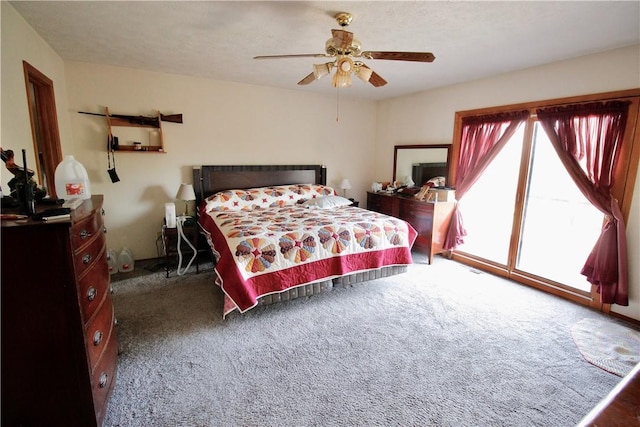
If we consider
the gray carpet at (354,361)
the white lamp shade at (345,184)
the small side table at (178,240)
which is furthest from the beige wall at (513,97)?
the small side table at (178,240)

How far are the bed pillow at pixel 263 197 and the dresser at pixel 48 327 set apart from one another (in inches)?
93.0

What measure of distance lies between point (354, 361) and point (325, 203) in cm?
228

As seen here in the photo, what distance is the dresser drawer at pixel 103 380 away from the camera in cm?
141

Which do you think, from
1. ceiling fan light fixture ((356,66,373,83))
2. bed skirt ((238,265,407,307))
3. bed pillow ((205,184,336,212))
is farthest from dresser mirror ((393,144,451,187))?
ceiling fan light fixture ((356,66,373,83))

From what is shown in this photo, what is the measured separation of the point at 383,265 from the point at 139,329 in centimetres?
229

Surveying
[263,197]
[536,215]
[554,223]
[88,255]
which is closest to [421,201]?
[536,215]

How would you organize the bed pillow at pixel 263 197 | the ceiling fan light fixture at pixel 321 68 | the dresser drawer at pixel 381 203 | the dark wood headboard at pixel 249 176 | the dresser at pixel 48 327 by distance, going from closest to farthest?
the dresser at pixel 48 327
the ceiling fan light fixture at pixel 321 68
the bed pillow at pixel 263 197
the dark wood headboard at pixel 249 176
the dresser drawer at pixel 381 203

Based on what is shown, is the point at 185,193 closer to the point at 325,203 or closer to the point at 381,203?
the point at 325,203

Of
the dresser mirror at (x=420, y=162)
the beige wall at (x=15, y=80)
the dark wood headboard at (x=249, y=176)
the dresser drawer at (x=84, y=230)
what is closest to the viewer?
the dresser drawer at (x=84, y=230)

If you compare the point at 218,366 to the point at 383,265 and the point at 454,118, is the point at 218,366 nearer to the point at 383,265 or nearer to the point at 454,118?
the point at 383,265

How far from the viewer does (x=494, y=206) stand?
12.8 feet

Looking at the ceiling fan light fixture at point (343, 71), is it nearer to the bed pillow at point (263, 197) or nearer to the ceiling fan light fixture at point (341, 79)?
the ceiling fan light fixture at point (341, 79)

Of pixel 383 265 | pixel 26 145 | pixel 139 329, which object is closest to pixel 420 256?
pixel 383 265

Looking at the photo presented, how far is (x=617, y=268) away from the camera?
8.71ft
